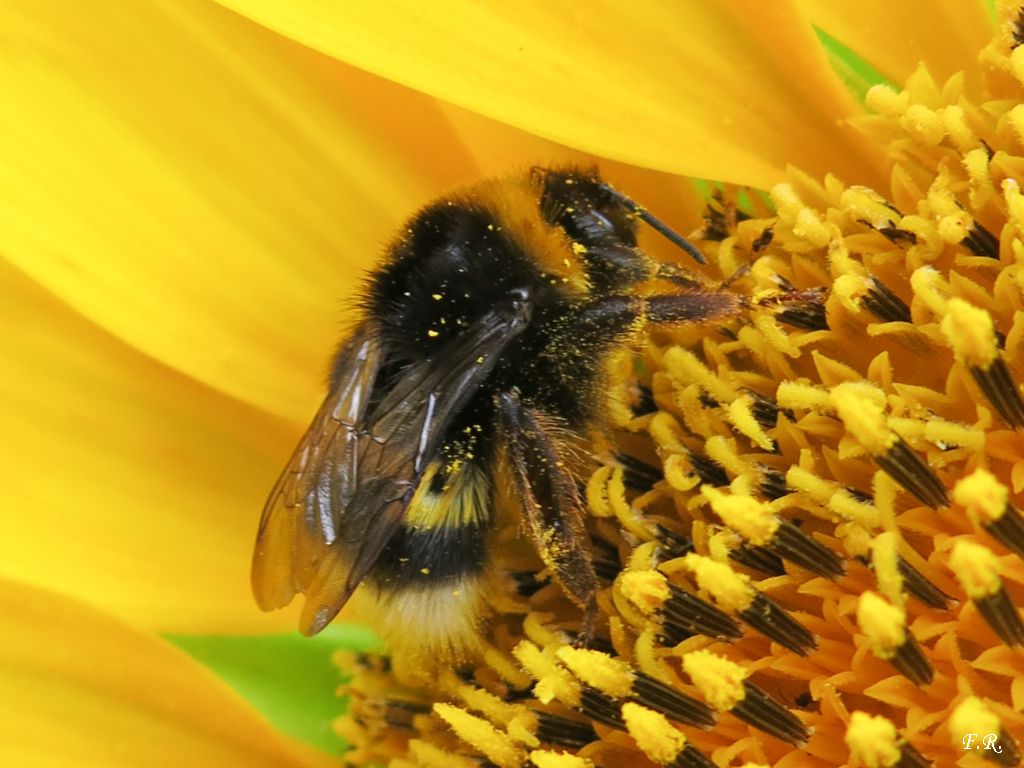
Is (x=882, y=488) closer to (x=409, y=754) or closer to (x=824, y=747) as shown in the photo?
(x=824, y=747)

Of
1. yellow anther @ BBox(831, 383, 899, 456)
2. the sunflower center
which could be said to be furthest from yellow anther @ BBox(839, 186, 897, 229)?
yellow anther @ BBox(831, 383, 899, 456)

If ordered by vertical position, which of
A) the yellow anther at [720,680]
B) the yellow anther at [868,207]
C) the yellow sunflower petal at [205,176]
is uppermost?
the yellow sunflower petal at [205,176]

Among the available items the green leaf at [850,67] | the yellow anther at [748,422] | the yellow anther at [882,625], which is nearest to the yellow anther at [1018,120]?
the green leaf at [850,67]

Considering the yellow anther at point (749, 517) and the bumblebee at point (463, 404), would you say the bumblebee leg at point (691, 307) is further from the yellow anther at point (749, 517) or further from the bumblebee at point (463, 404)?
the yellow anther at point (749, 517)

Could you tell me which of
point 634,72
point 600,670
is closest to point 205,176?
point 634,72

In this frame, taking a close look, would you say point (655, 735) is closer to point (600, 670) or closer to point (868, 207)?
point (600, 670)

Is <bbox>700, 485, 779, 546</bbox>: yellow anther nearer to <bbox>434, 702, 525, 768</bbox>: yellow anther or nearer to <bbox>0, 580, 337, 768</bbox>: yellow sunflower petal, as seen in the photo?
<bbox>434, 702, 525, 768</bbox>: yellow anther

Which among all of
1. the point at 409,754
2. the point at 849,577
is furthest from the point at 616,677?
the point at 409,754
